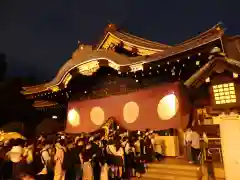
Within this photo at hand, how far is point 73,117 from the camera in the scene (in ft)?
49.0

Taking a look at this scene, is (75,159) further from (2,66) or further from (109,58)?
(2,66)

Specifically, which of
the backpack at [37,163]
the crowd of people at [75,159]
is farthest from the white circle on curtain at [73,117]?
the backpack at [37,163]

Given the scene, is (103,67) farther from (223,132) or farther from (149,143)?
(223,132)

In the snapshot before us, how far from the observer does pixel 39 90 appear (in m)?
15.0

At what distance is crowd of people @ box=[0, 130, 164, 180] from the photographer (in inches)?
330

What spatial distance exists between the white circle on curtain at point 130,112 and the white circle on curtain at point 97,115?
1.73 meters

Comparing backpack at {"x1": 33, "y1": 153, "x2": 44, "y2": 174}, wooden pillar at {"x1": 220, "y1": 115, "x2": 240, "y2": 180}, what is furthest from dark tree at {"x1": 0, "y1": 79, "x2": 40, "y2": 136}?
wooden pillar at {"x1": 220, "y1": 115, "x2": 240, "y2": 180}

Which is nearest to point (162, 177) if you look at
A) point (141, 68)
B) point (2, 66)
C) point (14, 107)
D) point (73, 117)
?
point (141, 68)

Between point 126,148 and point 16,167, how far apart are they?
14.1 ft

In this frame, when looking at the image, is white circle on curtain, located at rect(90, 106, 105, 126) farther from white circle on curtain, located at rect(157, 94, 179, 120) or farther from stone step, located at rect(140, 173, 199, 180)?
stone step, located at rect(140, 173, 199, 180)

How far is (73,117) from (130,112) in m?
4.79

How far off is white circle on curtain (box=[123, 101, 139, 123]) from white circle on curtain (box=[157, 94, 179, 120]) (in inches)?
54.4

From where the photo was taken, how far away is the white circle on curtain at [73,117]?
14.7m

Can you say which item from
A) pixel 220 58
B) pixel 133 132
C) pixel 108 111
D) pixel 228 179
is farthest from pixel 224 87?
pixel 108 111
